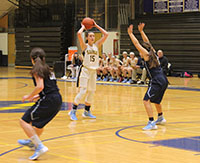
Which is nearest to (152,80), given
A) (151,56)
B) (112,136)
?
(151,56)

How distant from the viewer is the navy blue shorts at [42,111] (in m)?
5.66

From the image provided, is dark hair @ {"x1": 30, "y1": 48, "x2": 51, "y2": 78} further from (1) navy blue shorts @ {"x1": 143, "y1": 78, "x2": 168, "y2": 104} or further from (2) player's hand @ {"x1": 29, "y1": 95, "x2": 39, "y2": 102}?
(1) navy blue shorts @ {"x1": 143, "y1": 78, "x2": 168, "y2": 104}

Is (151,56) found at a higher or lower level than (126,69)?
higher

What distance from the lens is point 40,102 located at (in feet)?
18.9

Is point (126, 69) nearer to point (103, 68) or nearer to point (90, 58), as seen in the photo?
point (103, 68)

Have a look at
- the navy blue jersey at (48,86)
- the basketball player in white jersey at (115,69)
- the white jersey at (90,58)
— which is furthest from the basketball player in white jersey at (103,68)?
the navy blue jersey at (48,86)

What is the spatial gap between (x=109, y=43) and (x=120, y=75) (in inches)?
286

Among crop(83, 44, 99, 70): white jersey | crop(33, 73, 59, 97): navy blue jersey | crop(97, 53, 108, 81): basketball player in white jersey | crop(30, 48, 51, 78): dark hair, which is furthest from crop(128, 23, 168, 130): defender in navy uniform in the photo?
crop(97, 53, 108, 81): basketball player in white jersey

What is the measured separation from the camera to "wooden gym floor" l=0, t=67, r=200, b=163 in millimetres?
5691

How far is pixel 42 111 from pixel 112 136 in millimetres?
1821

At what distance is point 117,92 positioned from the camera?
1512 centimetres

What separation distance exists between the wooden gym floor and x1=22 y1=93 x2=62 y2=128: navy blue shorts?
1.52 feet

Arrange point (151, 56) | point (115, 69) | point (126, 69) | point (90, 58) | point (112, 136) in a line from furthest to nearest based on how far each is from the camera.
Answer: point (115, 69), point (126, 69), point (90, 58), point (151, 56), point (112, 136)

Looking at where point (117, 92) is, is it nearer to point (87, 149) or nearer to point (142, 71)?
point (142, 71)
